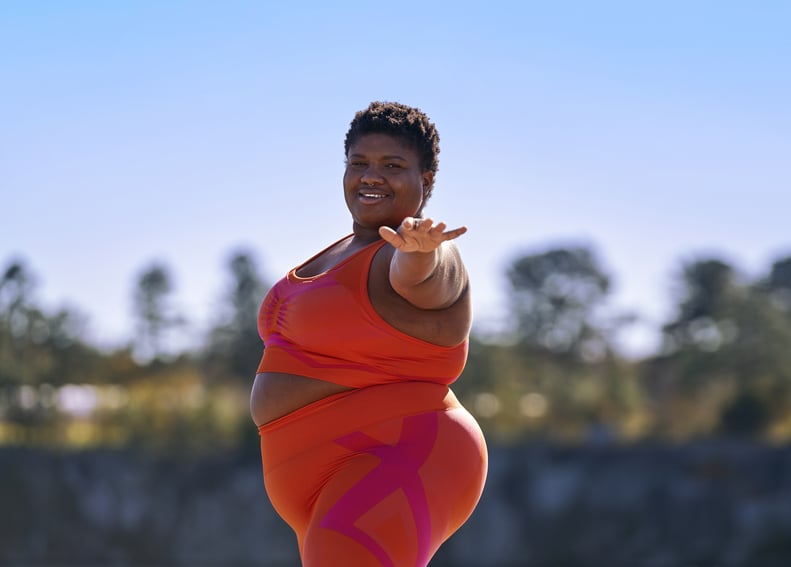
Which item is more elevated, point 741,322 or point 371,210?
point 371,210

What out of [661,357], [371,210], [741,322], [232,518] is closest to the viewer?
[371,210]

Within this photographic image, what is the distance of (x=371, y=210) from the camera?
3873 millimetres

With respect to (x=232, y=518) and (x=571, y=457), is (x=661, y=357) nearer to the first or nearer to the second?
(x=571, y=457)

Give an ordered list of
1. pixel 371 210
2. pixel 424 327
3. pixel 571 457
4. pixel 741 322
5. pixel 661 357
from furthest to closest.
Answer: pixel 661 357, pixel 741 322, pixel 571 457, pixel 371 210, pixel 424 327

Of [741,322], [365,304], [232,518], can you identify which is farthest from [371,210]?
[741,322]

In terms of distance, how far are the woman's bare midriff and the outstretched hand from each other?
77cm

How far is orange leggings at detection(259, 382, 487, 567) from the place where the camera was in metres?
3.50

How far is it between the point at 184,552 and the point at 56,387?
29.0 ft

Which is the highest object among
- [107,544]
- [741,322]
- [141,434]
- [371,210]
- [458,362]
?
[371,210]

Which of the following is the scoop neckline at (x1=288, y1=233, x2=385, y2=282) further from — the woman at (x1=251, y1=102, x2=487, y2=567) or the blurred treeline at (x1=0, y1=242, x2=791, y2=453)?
the blurred treeline at (x1=0, y1=242, x2=791, y2=453)

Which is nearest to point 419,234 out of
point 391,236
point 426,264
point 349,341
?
point 391,236

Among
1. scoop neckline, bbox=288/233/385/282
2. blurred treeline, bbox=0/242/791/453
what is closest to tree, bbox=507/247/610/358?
blurred treeline, bbox=0/242/791/453

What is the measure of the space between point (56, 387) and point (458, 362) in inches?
1570

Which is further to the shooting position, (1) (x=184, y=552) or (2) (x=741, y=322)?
(2) (x=741, y=322)
